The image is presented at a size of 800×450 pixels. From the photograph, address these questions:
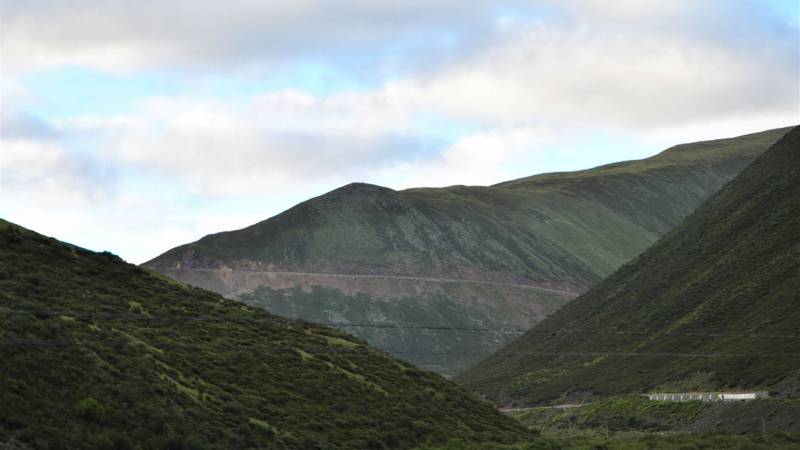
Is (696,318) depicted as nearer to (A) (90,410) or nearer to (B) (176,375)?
(B) (176,375)

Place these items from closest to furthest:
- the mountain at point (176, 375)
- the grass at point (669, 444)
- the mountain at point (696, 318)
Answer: the mountain at point (176, 375) → the grass at point (669, 444) → the mountain at point (696, 318)

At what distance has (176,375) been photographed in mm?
62281

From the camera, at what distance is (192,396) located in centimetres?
6081

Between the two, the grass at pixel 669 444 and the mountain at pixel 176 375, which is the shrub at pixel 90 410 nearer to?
the mountain at pixel 176 375

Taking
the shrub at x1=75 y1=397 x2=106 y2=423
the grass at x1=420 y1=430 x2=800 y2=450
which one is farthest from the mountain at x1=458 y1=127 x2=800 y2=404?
the shrub at x1=75 y1=397 x2=106 y2=423

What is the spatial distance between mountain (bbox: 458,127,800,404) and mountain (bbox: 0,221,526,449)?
1541 inches

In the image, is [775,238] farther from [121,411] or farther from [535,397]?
[121,411]

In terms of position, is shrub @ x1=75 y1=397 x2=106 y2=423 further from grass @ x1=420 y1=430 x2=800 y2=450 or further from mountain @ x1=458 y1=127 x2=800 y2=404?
mountain @ x1=458 y1=127 x2=800 y2=404

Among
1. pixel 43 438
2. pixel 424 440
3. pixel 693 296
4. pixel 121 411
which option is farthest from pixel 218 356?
pixel 693 296

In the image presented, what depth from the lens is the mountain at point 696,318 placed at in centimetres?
12144

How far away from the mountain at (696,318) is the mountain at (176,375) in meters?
39.1

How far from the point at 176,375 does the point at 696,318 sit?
295ft

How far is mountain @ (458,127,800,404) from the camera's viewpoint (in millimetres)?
121438

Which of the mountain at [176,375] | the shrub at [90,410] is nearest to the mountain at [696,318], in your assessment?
the mountain at [176,375]
